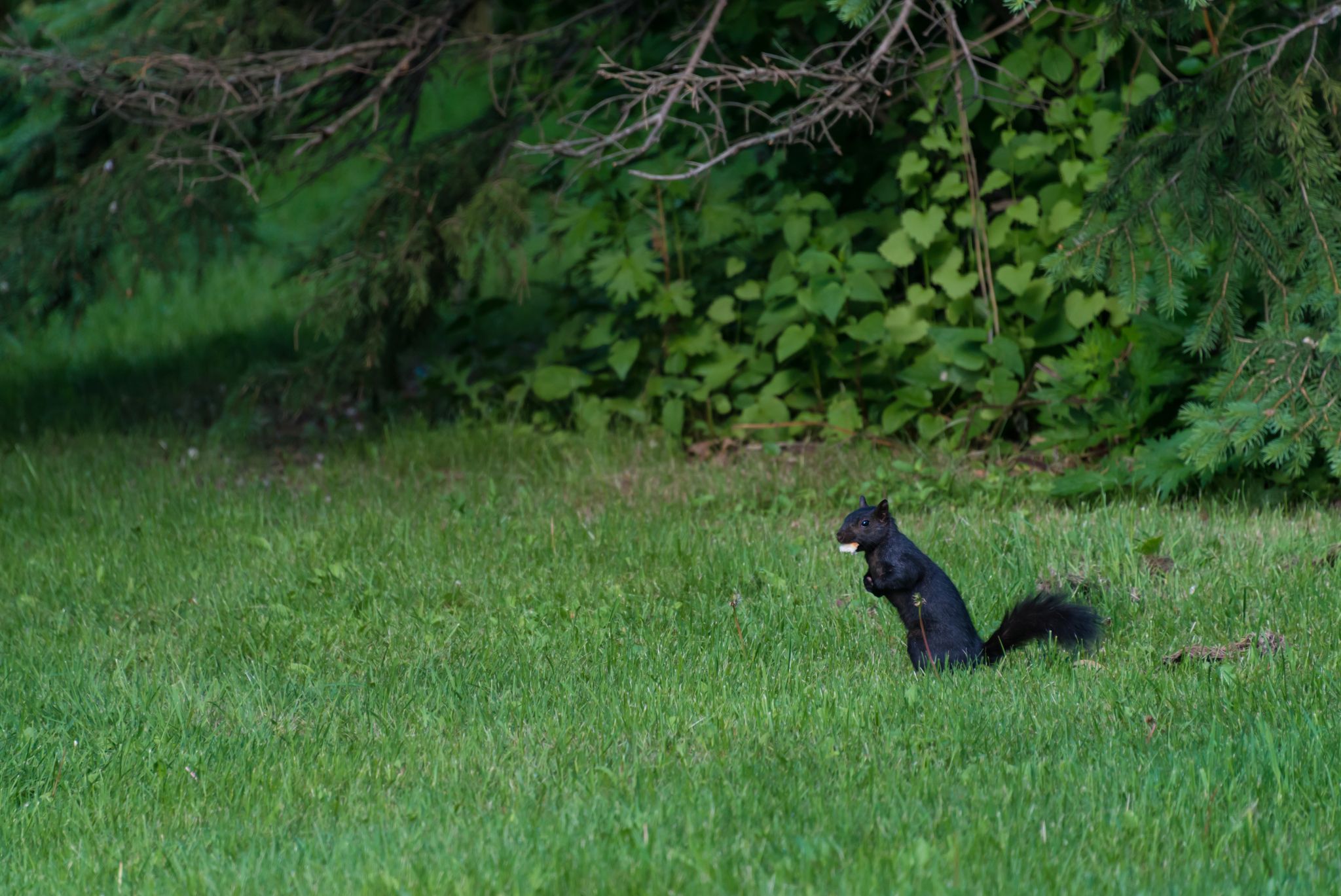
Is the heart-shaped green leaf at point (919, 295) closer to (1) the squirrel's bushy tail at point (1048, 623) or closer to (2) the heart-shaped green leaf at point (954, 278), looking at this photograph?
(2) the heart-shaped green leaf at point (954, 278)

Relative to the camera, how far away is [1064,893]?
2711mm

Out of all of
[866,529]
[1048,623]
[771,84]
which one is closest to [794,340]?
[771,84]

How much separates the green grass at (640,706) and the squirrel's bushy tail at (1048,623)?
99mm

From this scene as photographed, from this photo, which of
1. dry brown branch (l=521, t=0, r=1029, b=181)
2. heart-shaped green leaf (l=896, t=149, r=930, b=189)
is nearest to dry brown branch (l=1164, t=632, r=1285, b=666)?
dry brown branch (l=521, t=0, r=1029, b=181)

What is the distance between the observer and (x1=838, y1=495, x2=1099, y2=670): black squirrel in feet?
12.9

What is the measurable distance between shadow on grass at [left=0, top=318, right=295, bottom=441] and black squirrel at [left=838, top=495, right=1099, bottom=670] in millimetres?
4896

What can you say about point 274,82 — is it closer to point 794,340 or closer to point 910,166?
point 794,340

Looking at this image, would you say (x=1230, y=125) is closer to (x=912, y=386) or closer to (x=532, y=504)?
(x=912, y=386)

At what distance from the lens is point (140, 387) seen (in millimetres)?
9664

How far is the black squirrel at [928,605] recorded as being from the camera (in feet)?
12.9

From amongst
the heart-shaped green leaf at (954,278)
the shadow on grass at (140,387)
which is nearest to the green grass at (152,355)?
the shadow on grass at (140,387)

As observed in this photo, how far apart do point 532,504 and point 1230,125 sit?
11.3ft

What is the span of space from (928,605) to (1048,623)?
34cm

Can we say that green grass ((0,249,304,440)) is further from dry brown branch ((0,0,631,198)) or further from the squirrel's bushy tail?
the squirrel's bushy tail
